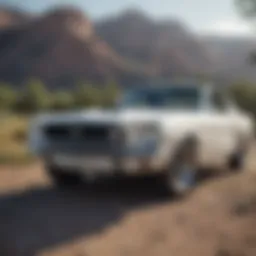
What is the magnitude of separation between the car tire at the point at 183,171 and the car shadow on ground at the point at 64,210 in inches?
7.5

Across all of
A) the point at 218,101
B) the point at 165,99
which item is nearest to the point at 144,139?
the point at 165,99

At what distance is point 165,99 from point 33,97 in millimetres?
24868

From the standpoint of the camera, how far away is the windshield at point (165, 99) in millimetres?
7664

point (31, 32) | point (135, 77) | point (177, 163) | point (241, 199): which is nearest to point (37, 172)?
point (177, 163)

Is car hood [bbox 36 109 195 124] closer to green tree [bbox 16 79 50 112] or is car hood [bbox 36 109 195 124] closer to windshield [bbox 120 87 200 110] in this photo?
windshield [bbox 120 87 200 110]

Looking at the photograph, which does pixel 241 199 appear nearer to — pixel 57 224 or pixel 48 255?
pixel 57 224

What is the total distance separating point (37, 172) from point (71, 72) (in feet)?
109

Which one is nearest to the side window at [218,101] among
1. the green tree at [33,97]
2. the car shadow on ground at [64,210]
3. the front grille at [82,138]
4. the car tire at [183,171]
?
the car tire at [183,171]

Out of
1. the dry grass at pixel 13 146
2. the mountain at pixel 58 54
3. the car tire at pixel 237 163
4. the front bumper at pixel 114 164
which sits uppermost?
the mountain at pixel 58 54

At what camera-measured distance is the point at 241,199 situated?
6738 mm

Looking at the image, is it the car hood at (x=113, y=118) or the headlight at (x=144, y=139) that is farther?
the car hood at (x=113, y=118)

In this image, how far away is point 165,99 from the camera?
25.3ft

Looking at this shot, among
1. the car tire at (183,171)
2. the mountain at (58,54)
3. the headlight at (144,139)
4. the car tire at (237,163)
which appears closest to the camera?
the headlight at (144,139)

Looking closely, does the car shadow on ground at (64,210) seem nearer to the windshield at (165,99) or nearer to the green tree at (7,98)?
the windshield at (165,99)
